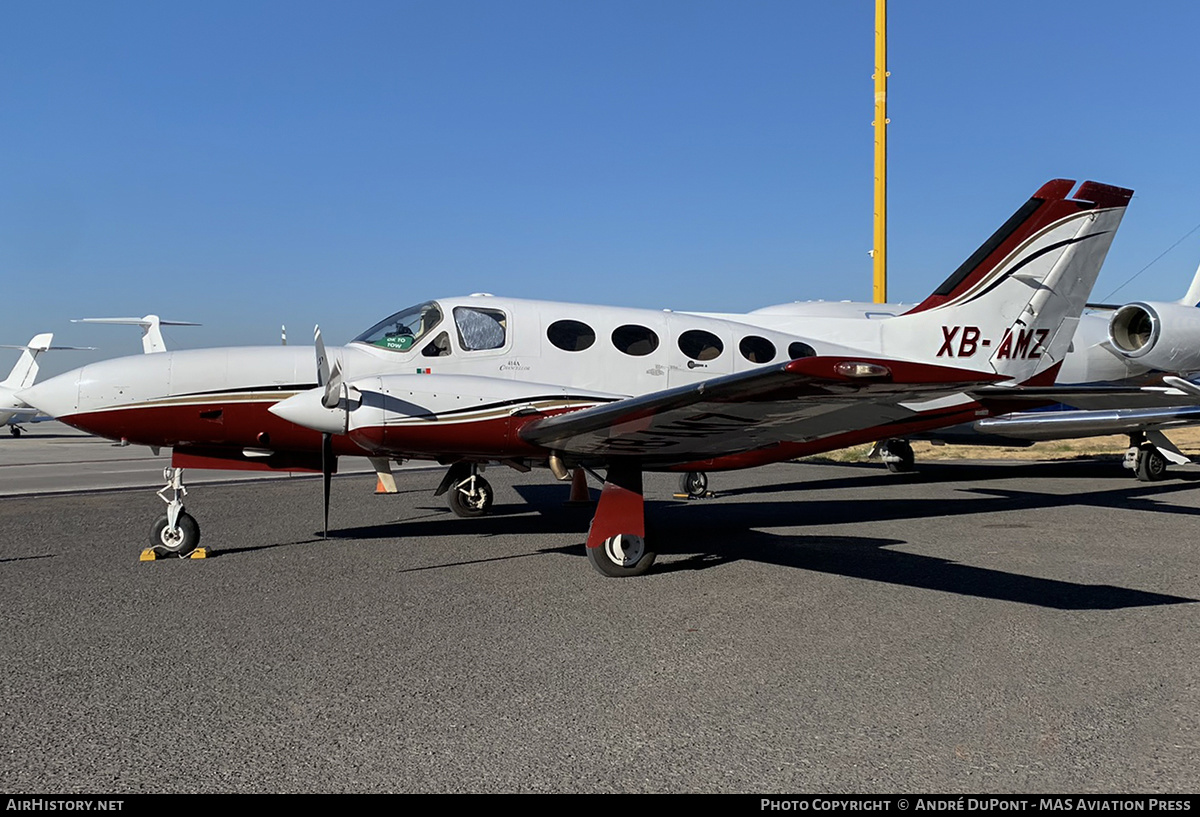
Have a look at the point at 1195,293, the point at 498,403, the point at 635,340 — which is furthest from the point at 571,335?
the point at 1195,293

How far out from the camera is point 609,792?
3.47 metres

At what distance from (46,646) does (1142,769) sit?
6256 millimetres

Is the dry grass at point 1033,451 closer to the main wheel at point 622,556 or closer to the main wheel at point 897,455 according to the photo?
the main wheel at point 897,455

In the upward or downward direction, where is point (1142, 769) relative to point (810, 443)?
downward

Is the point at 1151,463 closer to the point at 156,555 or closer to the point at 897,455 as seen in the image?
the point at 897,455

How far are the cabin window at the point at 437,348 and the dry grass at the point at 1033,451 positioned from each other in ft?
52.6

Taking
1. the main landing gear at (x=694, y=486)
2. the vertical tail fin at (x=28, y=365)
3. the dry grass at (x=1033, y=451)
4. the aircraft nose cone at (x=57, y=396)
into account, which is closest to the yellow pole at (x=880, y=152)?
the dry grass at (x=1033, y=451)

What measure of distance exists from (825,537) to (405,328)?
17.8 feet

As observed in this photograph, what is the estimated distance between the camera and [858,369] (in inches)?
216

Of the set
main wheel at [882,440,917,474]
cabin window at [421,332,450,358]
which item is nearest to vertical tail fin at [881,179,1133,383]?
cabin window at [421,332,450,358]

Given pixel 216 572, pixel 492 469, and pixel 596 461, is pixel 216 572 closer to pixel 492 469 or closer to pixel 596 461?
pixel 596 461

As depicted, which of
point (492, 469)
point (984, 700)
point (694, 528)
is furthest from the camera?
point (492, 469)

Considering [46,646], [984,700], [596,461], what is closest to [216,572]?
[46,646]
